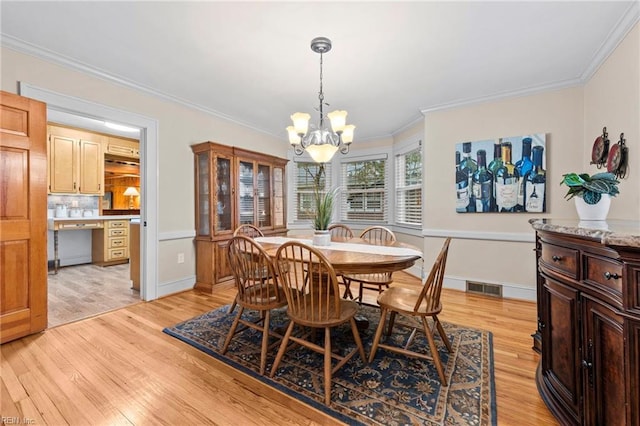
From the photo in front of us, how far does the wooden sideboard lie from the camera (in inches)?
39.1

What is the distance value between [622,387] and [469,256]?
274 centimetres

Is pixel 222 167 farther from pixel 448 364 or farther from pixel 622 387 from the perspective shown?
pixel 622 387

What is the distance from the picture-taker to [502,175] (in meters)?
3.36

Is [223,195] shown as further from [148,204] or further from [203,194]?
[148,204]

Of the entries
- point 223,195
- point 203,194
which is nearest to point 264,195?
point 223,195

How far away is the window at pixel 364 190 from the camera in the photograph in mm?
5254

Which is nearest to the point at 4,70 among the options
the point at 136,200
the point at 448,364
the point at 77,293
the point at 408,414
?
the point at 77,293

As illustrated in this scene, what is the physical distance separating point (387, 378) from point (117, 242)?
5674mm

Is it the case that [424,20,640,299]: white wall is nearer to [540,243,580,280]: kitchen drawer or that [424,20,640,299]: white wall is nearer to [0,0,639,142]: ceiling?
[0,0,639,142]: ceiling

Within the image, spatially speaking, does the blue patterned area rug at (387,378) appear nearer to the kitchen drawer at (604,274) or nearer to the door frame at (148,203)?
the kitchen drawer at (604,274)

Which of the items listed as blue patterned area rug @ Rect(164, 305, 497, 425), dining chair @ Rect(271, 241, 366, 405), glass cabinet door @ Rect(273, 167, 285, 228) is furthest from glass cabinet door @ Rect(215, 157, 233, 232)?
dining chair @ Rect(271, 241, 366, 405)

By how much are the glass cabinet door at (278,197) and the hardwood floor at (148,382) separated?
2.38 m

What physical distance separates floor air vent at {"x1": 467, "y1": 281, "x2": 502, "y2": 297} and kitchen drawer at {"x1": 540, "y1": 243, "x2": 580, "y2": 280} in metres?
2.19

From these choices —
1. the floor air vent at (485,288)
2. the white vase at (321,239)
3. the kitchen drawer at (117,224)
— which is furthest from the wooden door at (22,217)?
the floor air vent at (485,288)
